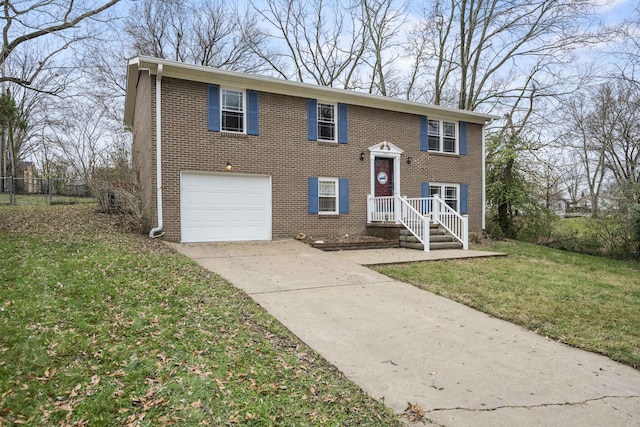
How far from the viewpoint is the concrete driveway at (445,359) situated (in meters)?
2.96

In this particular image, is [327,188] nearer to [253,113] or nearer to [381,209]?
[381,209]

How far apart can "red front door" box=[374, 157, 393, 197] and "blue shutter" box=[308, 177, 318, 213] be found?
2.37 m

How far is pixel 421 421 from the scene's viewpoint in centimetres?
274

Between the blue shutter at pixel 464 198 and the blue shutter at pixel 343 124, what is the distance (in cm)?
532

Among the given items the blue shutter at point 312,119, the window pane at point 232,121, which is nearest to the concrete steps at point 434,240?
the blue shutter at point 312,119

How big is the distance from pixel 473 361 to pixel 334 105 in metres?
10.2

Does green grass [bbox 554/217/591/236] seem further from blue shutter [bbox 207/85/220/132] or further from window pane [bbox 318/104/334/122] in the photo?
blue shutter [bbox 207/85/220/132]

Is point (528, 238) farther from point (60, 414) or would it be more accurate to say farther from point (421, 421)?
point (60, 414)

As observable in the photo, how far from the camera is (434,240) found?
11.5 m

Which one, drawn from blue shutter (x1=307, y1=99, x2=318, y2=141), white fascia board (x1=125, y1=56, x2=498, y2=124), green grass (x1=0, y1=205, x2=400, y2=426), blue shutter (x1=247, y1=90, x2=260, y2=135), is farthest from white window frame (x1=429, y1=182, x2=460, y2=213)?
green grass (x1=0, y1=205, x2=400, y2=426)

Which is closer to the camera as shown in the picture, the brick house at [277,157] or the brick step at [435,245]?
the brick house at [277,157]

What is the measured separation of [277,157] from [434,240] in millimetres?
5182

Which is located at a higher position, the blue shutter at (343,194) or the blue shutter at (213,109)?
the blue shutter at (213,109)

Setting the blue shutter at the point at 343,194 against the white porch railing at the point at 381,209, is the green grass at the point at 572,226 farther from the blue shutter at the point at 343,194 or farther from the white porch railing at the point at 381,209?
the blue shutter at the point at 343,194
